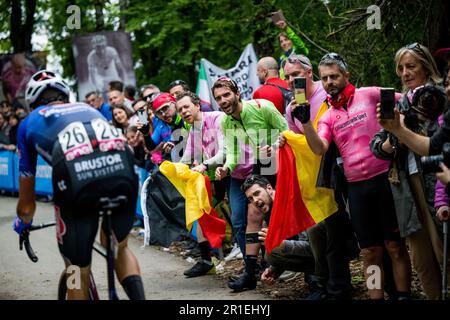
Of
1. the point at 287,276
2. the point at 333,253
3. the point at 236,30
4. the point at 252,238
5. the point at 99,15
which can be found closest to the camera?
the point at 333,253

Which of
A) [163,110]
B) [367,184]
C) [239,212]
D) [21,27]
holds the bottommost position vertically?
[239,212]

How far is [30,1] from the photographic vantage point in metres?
29.2

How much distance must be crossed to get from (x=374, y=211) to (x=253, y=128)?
2.16m

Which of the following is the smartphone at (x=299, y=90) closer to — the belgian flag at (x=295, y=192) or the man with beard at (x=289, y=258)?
the belgian flag at (x=295, y=192)

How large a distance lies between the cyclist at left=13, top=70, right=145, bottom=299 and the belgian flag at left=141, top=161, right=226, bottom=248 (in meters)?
3.25

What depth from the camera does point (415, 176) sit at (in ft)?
22.2

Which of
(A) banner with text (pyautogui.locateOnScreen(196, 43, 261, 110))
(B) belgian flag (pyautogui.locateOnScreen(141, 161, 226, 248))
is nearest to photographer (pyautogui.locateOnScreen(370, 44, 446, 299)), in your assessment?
(B) belgian flag (pyautogui.locateOnScreen(141, 161, 226, 248))

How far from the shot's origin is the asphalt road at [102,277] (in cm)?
865

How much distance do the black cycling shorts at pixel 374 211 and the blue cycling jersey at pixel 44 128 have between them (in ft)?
7.73

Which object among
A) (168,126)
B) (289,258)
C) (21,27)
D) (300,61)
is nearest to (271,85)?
(168,126)

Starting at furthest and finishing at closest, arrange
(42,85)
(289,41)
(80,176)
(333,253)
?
(289,41) < (333,253) < (42,85) < (80,176)

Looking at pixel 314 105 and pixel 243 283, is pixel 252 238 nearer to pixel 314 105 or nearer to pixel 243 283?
pixel 243 283

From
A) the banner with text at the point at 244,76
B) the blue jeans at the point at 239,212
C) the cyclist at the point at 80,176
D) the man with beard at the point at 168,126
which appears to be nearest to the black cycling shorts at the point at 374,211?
the cyclist at the point at 80,176
